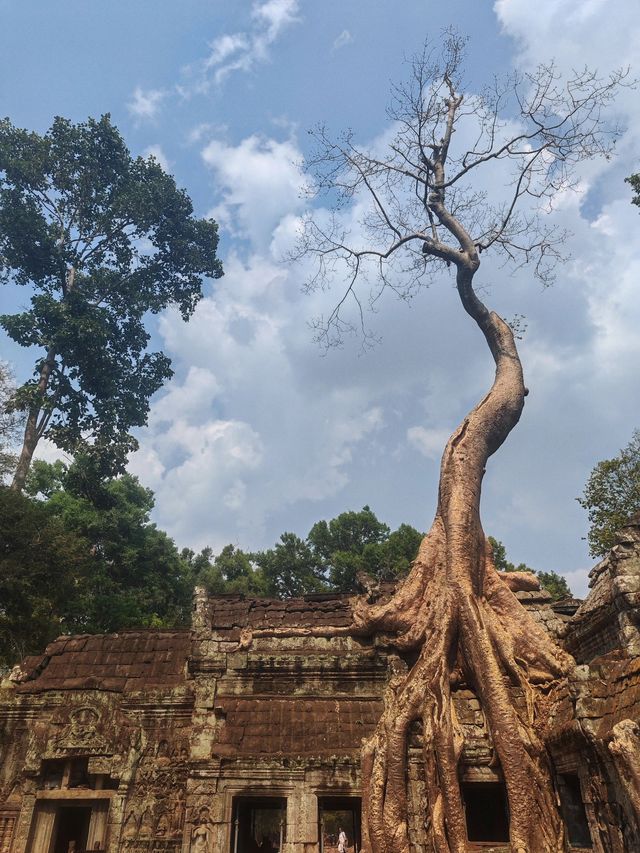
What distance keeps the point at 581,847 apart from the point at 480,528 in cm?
416

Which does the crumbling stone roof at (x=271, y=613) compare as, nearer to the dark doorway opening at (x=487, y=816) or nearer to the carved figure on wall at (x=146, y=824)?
the carved figure on wall at (x=146, y=824)

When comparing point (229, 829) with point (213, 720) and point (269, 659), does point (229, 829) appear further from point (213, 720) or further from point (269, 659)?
point (269, 659)

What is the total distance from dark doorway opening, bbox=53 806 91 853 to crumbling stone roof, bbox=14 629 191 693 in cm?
158

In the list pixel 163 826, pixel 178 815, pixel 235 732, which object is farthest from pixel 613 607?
pixel 163 826

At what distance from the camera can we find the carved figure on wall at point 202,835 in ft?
21.3

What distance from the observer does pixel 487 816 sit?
7789mm

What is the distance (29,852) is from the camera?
7312 mm

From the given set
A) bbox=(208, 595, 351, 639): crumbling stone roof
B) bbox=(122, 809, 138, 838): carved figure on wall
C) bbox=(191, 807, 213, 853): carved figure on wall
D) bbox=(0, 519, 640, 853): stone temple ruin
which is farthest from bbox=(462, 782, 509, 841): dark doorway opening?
bbox=(122, 809, 138, 838): carved figure on wall

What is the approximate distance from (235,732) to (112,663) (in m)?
2.84

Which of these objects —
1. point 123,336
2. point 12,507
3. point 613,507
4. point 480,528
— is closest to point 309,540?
point 123,336

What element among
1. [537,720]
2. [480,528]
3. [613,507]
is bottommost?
Result: [537,720]

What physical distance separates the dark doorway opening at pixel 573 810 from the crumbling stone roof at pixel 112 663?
5.18m

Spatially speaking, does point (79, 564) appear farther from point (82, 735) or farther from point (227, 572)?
point (227, 572)

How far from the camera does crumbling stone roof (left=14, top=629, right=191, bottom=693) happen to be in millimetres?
8508
